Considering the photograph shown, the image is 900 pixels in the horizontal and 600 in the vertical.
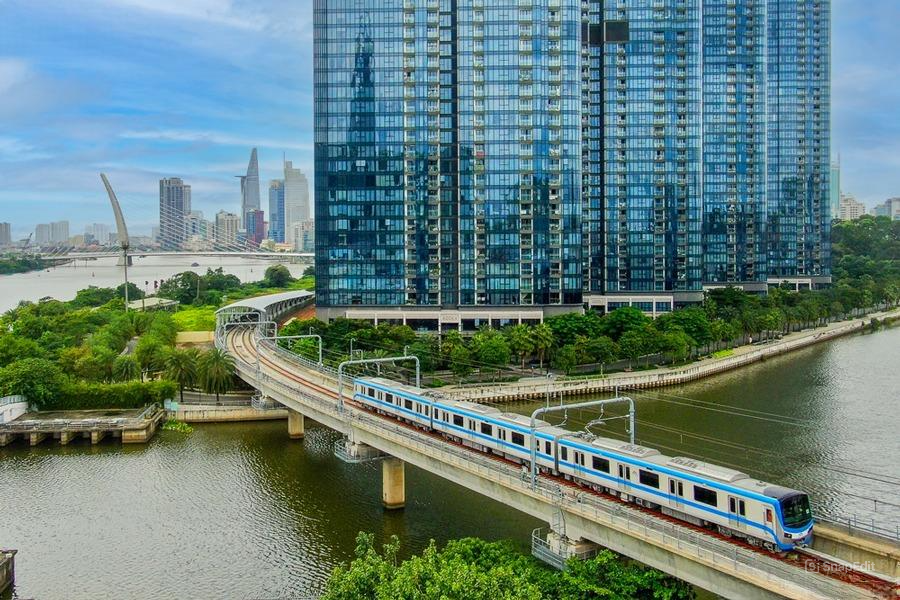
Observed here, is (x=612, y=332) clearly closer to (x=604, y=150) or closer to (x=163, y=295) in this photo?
(x=604, y=150)

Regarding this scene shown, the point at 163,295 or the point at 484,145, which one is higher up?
the point at 484,145

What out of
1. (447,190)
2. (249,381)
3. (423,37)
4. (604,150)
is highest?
(423,37)

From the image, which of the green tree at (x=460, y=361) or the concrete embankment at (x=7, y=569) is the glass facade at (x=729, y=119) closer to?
the green tree at (x=460, y=361)

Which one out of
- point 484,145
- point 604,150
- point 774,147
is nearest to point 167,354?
point 484,145

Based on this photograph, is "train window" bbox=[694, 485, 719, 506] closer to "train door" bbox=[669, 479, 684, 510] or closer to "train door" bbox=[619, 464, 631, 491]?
"train door" bbox=[669, 479, 684, 510]

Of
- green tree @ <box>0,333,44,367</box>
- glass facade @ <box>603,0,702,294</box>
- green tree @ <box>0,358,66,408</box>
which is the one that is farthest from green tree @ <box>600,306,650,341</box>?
green tree @ <box>0,333,44,367</box>

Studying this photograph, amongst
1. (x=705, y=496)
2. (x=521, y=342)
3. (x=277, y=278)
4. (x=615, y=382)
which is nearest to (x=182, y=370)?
(x=521, y=342)

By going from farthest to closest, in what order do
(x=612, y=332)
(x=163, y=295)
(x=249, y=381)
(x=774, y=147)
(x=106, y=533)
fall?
(x=163, y=295) → (x=774, y=147) → (x=612, y=332) → (x=249, y=381) → (x=106, y=533)
